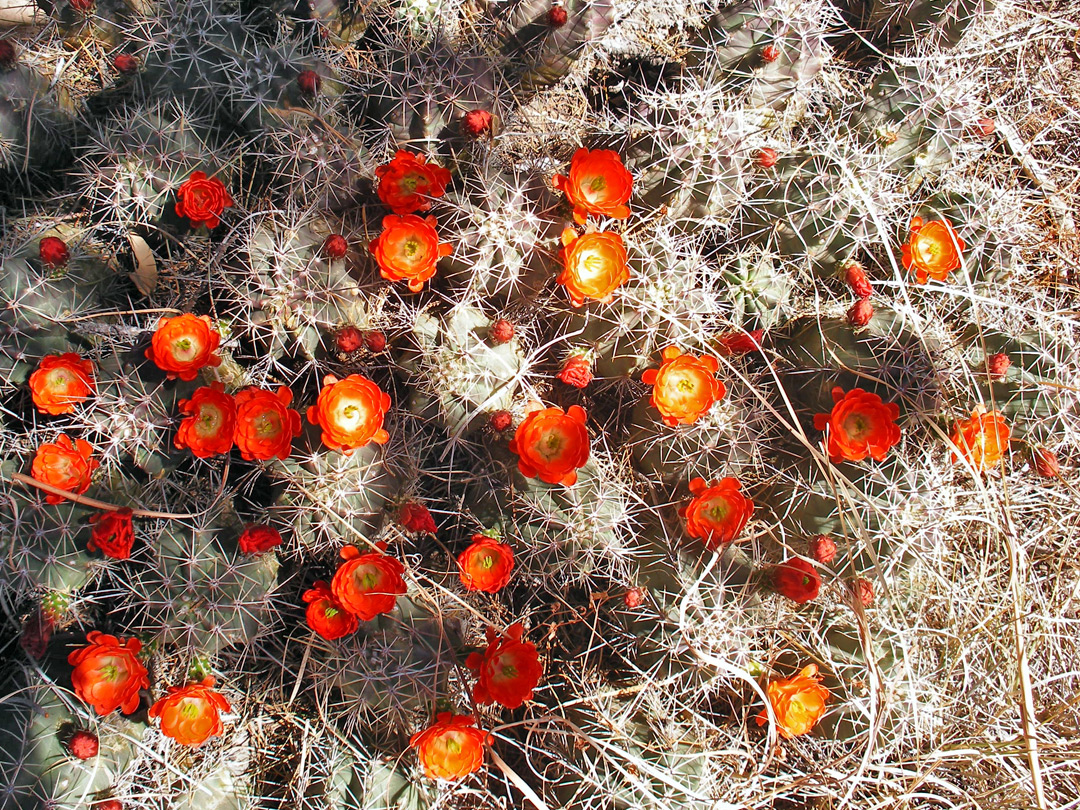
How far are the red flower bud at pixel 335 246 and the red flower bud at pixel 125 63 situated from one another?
3.63ft

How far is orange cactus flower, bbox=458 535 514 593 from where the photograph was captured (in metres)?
2.50

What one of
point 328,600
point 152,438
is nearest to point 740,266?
point 328,600

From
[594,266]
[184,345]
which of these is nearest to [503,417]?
[594,266]

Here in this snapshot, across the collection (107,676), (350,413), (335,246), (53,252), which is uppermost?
(335,246)

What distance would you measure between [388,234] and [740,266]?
4.79ft

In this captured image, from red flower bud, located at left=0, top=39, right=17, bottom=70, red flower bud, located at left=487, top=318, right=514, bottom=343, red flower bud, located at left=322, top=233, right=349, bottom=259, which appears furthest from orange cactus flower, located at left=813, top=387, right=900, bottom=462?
red flower bud, located at left=0, top=39, right=17, bottom=70

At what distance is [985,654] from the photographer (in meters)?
2.98

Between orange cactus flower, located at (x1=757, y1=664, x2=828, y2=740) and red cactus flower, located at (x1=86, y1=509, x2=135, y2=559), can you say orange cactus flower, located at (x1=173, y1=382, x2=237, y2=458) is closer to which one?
red cactus flower, located at (x1=86, y1=509, x2=135, y2=559)

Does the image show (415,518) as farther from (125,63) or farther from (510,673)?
(125,63)

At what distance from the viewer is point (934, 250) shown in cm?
272

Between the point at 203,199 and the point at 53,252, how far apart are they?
0.54 m

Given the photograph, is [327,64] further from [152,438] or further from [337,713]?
[337,713]

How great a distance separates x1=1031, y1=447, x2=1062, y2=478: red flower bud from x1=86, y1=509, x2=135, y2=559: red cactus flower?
349cm

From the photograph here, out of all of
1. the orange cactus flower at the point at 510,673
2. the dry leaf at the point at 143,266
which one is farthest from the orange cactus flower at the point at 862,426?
the dry leaf at the point at 143,266
